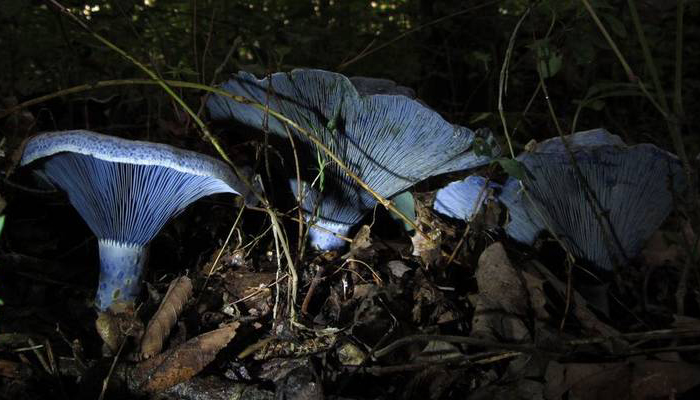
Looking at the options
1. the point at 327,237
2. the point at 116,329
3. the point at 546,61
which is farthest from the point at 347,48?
the point at 116,329

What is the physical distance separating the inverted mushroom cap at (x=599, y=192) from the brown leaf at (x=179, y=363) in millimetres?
1359

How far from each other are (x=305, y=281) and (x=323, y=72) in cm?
89

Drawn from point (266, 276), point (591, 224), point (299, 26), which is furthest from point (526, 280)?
point (299, 26)

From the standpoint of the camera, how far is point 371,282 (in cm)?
225

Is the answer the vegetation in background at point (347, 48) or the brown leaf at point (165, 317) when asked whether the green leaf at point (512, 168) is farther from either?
the brown leaf at point (165, 317)

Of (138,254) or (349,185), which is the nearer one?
(138,254)

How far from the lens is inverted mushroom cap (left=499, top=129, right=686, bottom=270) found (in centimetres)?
206

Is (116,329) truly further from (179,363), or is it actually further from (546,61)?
(546,61)

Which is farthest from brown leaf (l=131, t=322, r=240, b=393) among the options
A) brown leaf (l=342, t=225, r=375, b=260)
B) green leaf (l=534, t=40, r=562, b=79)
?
green leaf (l=534, t=40, r=562, b=79)

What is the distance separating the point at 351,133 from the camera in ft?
7.14

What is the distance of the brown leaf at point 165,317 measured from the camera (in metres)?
1.79

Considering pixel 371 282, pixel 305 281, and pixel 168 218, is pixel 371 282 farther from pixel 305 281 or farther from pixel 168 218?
pixel 168 218

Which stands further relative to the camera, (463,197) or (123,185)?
(463,197)

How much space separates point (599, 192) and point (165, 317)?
70.3 inches
